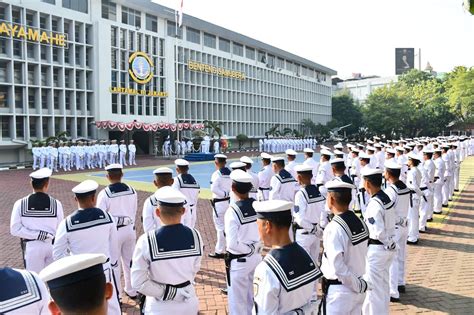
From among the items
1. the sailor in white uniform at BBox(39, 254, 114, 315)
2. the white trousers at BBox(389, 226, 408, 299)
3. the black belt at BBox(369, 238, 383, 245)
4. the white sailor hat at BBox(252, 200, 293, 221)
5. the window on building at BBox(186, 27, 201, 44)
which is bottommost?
the white trousers at BBox(389, 226, 408, 299)

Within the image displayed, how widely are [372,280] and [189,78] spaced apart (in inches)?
1613

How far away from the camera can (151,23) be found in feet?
131

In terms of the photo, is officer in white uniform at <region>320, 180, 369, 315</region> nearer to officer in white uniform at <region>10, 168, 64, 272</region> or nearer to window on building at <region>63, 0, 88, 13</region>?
officer in white uniform at <region>10, 168, 64, 272</region>

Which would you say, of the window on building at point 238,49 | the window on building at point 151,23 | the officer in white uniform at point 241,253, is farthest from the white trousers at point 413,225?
the window on building at point 238,49

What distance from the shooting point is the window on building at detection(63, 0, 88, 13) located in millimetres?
32419

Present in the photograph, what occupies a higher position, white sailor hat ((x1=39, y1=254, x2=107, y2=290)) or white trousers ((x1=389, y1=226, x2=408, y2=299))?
white sailor hat ((x1=39, y1=254, x2=107, y2=290))

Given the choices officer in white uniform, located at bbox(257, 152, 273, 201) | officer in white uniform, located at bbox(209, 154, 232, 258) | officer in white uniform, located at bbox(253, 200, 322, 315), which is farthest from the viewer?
officer in white uniform, located at bbox(257, 152, 273, 201)

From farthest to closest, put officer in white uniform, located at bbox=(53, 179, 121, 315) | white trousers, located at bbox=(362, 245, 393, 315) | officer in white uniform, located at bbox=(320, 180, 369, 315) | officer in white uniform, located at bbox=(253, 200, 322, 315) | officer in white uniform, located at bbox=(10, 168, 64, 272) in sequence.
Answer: officer in white uniform, located at bbox=(10, 168, 64, 272)
white trousers, located at bbox=(362, 245, 393, 315)
officer in white uniform, located at bbox=(53, 179, 121, 315)
officer in white uniform, located at bbox=(320, 180, 369, 315)
officer in white uniform, located at bbox=(253, 200, 322, 315)

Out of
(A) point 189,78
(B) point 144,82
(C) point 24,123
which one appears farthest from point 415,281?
(A) point 189,78

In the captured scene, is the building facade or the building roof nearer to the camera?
the building facade

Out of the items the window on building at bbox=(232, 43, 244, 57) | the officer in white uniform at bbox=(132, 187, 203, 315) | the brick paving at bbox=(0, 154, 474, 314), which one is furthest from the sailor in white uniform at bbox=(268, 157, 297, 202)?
the window on building at bbox=(232, 43, 244, 57)

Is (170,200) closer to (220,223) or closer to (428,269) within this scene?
(220,223)

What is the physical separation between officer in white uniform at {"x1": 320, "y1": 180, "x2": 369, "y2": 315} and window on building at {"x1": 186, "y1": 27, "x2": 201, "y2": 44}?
42.5m

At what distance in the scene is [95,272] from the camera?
221 cm
